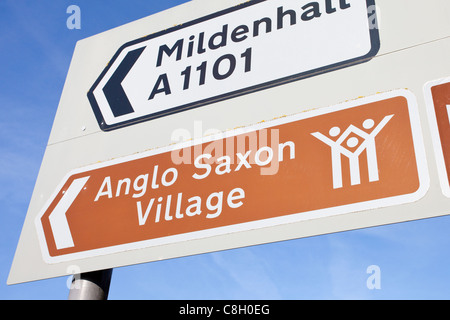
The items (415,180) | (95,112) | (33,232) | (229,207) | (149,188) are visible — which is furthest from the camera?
(95,112)

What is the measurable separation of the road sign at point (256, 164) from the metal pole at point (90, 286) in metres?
0.04

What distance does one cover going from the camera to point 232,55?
1973mm

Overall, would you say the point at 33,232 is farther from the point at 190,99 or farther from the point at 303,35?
the point at 303,35

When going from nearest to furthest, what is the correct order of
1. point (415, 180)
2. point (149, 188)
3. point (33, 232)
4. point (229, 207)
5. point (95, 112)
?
1. point (415, 180)
2. point (229, 207)
3. point (149, 188)
4. point (33, 232)
5. point (95, 112)

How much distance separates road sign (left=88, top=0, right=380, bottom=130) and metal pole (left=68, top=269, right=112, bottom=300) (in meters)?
0.69

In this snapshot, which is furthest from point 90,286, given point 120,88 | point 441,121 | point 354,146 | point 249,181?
point 441,121

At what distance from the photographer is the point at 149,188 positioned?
1682 mm

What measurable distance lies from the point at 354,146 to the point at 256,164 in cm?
34

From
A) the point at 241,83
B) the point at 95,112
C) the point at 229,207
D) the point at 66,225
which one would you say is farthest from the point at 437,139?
the point at 95,112

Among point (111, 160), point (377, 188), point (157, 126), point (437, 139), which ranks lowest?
point (377, 188)

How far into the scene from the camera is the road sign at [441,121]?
128 cm

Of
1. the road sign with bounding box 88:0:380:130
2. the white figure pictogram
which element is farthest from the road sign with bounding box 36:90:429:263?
the road sign with bounding box 88:0:380:130

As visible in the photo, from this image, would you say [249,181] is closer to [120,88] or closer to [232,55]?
[232,55]
